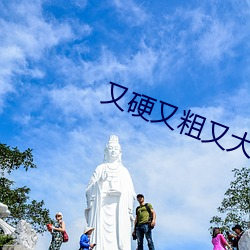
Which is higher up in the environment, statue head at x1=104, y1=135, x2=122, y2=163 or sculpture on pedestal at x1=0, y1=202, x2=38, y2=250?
statue head at x1=104, y1=135, x2=122, y2=163

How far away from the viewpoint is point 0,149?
21.6m

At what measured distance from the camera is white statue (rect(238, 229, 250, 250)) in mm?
9547

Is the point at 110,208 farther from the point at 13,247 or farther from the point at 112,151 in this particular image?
the point at 13,247

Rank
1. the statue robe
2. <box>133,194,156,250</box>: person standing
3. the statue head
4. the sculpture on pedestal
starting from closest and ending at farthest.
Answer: <box>133,194,156,250</box>: person standing
the sculpture on pedestal
the statue robe
the statue head

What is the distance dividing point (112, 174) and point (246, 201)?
23.5 ft

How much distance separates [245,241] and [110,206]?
5346 millimetres

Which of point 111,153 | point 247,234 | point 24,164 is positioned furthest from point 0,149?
point 247,234

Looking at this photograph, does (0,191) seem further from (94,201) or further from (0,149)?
(94,201)

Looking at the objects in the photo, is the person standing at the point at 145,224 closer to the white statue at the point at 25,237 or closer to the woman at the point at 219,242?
the woman at the point at 219,242

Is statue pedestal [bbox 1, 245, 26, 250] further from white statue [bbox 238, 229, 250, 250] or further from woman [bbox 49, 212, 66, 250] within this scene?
white statue [bbox 238, 229, 250, 250]

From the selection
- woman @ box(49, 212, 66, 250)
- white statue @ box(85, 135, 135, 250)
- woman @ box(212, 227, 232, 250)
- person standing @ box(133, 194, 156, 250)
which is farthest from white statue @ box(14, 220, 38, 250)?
woman @ box(212, 227, 232, 250)

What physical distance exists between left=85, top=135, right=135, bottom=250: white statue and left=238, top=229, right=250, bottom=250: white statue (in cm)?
469

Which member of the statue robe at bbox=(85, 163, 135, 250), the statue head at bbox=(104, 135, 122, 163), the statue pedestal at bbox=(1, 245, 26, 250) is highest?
the statue head at bbox=(104, 135, 122, 163)

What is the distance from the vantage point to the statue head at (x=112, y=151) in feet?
48.8
